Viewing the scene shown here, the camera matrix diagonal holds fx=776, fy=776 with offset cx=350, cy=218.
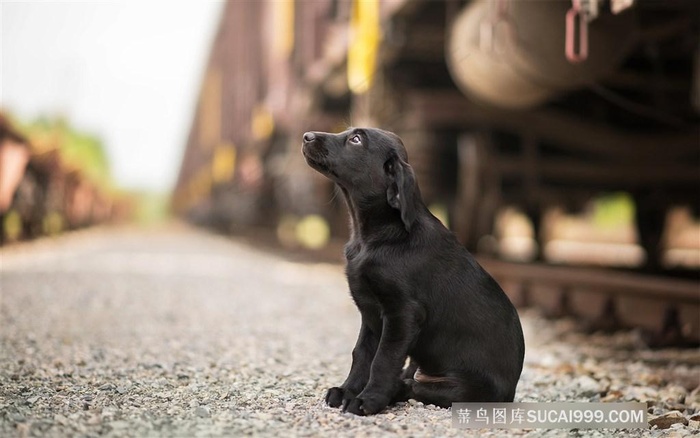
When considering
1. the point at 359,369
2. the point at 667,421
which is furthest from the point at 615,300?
the point at 359,369

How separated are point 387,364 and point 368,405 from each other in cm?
15

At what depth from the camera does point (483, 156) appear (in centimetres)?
670

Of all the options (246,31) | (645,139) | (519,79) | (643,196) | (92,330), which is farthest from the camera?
(246,31)

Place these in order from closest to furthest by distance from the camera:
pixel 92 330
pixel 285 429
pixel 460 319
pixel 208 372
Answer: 1. pixel 285 429
2. pixel 460 319
3. pixel 208 372
4. pixel 92 330

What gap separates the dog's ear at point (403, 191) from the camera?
228 centimetres

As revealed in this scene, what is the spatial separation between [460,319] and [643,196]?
21.7 feet

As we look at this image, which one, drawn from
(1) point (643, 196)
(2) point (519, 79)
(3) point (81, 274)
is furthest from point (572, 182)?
(3) point (81, 274)

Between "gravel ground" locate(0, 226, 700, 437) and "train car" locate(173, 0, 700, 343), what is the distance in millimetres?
525

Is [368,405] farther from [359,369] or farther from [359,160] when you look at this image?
[359,160]

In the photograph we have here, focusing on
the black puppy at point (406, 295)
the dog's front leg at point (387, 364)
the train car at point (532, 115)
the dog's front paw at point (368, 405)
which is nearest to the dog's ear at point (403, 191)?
the black puppy at point (406, 295)

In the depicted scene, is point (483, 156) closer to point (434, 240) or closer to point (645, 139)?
point (645, 139)

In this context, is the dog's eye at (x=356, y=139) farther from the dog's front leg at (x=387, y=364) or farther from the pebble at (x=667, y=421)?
the pebble at (x=667, y=421)

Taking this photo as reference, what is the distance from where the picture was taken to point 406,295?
7.45ft

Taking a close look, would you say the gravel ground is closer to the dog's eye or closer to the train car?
the train car
